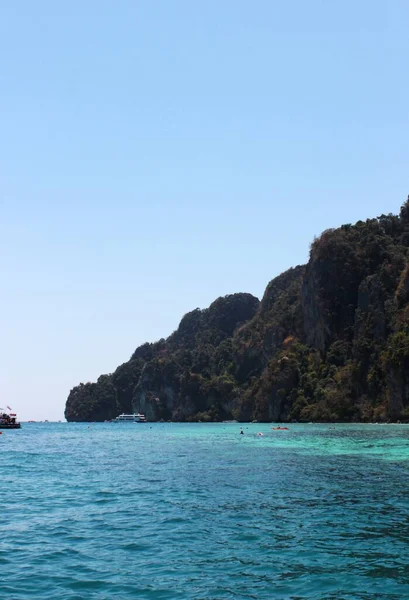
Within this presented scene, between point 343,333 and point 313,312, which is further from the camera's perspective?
point 313,312

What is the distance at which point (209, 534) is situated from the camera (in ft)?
68.5

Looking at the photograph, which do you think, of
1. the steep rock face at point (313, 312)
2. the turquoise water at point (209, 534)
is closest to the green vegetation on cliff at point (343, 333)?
the steep rock face at point (313, 312)

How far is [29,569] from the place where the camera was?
17031 millimetres

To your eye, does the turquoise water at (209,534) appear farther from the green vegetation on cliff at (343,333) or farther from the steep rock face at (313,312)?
the steep rock face at (313,312)

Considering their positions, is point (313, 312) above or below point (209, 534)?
above

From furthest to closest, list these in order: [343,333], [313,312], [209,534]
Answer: [313,312] → [343,333] → [209,534]

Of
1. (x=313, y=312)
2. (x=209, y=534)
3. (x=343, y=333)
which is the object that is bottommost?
(x=209, y=534)

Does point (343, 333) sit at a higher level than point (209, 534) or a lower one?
higher

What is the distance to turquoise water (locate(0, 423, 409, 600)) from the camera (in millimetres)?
15180

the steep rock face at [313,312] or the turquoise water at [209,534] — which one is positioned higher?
the steep rock face at [313,312]

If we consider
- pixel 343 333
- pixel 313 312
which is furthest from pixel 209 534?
pixel 313 312

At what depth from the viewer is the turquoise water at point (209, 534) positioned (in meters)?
15.2

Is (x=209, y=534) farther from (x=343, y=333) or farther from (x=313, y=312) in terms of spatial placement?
(x=313, y=312)

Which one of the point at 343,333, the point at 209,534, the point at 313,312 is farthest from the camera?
the point at 313,312
